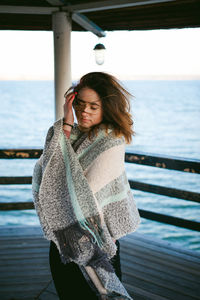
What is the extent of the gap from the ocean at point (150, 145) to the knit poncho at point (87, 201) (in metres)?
0.31

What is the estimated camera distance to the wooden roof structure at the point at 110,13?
3109mm

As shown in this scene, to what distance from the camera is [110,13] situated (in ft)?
12.2

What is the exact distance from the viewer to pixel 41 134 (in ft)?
118

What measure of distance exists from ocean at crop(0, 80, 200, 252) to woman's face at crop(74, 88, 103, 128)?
0.26 m

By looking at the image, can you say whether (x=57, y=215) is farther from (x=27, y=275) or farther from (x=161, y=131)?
(x=161, y=131)

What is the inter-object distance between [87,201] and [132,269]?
1442mm

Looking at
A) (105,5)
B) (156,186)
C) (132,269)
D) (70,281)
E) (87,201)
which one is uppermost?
(105,5)

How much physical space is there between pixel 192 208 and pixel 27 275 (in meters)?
12.9

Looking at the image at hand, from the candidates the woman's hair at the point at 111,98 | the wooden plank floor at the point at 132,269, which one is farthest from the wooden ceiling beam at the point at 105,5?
the wooden plank floor at the point at 132,269

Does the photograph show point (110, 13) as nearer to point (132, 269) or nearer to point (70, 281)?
point (132, 269)

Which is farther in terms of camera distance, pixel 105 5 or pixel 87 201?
pixel 105 5

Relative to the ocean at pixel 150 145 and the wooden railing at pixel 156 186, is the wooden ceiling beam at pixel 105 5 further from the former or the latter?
the wooden railing at pixel 156 186

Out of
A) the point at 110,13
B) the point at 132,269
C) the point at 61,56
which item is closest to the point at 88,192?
the point at 132,269

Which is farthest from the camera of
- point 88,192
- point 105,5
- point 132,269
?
point 105,5
